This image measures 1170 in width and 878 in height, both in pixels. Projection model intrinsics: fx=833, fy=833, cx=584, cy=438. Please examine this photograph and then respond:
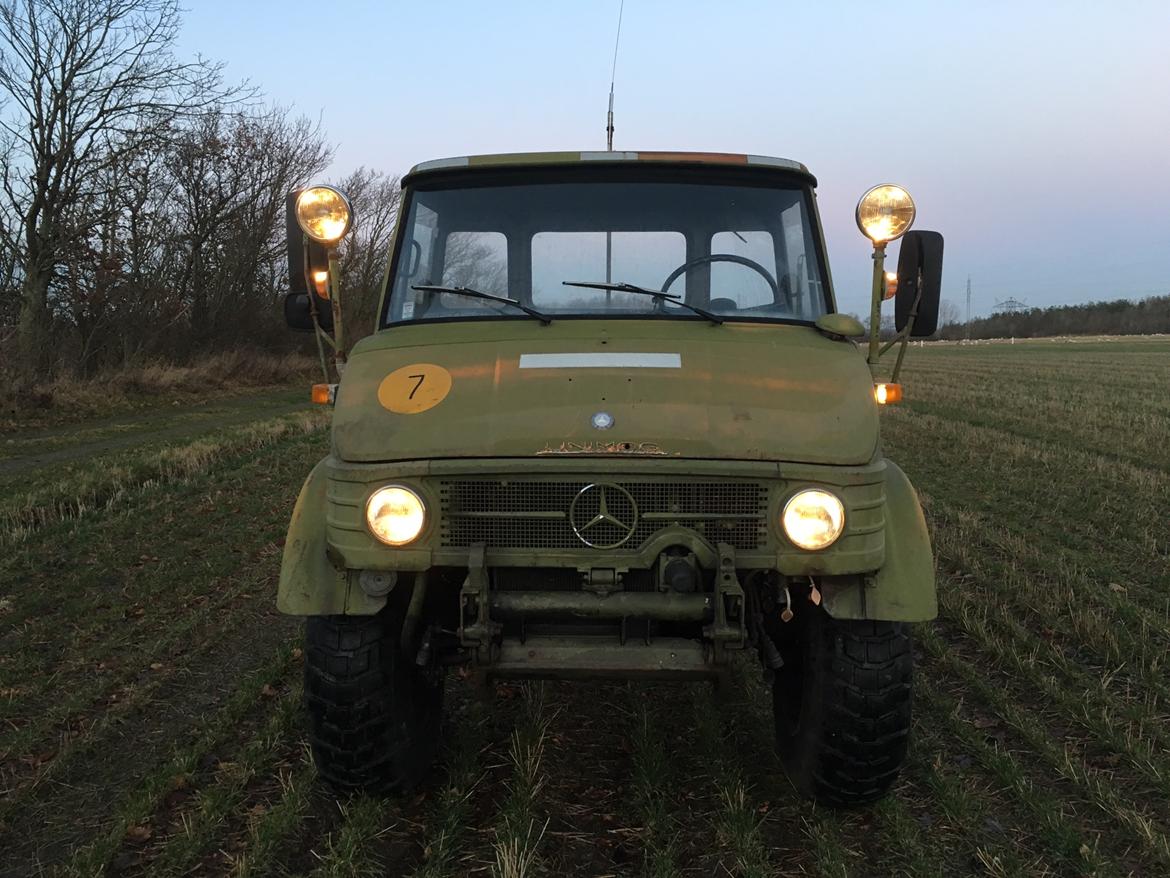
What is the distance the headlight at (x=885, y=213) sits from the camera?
3623 mm

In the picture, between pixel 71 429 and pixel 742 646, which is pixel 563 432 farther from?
pixel 71 429

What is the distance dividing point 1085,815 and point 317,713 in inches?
113

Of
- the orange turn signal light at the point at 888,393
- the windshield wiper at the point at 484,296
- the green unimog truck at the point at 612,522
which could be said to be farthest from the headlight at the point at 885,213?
the windshield wiper at the point at 484,296

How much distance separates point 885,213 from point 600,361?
1559mm

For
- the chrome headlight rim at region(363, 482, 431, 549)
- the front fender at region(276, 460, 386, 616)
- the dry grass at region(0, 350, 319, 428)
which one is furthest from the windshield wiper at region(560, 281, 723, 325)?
the dry grass at region(0, 350, 319, 428)

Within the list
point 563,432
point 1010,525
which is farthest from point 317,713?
point 1010,525

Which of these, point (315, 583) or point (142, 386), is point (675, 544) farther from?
point (142, 386)

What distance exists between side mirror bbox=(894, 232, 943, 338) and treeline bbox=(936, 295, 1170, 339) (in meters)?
93.1

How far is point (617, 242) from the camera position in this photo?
3799mm

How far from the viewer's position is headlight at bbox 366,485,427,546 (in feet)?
9.09

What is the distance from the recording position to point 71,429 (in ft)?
46.1

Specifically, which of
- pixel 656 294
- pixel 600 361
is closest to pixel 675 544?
pixel 600 361

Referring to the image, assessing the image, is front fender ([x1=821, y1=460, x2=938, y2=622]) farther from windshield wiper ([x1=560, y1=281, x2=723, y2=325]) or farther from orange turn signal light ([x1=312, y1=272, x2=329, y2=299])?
orange turn signal light ([x1=312, y1=272, x2=329, y2=299])

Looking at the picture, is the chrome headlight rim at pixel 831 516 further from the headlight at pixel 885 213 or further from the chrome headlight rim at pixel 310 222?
the chrome headlight rim at pixel 310 222
